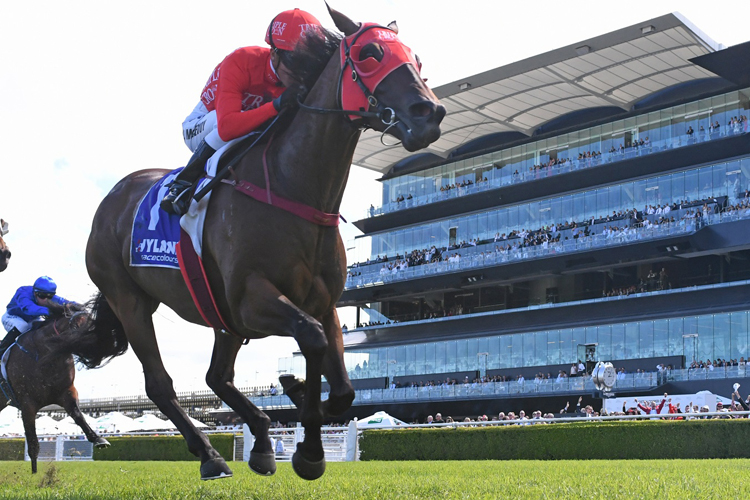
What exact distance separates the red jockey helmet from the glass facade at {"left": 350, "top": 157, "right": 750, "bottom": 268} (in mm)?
36261

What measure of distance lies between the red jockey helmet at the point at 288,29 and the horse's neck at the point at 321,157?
392 mm

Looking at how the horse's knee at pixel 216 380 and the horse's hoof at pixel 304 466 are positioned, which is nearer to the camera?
the horse's hoof at pixel 304 466

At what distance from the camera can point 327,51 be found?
5723 millimetres

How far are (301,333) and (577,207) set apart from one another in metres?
41.5

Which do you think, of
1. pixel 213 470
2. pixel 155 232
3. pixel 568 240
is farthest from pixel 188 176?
pixel 568 240

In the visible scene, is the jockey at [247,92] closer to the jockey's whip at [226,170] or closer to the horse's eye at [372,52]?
the jockey's whip at [226,170]

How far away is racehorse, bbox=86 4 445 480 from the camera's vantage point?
16.5ft

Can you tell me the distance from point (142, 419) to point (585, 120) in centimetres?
2745

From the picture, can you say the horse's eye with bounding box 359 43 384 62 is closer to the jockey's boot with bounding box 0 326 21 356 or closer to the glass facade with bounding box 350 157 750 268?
the jockey's boot with bounding box 0 326 21 356

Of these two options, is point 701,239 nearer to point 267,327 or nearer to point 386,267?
point 386,267

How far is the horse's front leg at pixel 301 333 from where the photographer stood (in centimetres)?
492

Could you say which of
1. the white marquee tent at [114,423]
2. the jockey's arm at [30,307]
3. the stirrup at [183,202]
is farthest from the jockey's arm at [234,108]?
the white marquee tent at [114,423]

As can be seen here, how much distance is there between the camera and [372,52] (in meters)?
5.19

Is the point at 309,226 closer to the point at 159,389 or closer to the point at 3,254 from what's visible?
the point at 159,389
